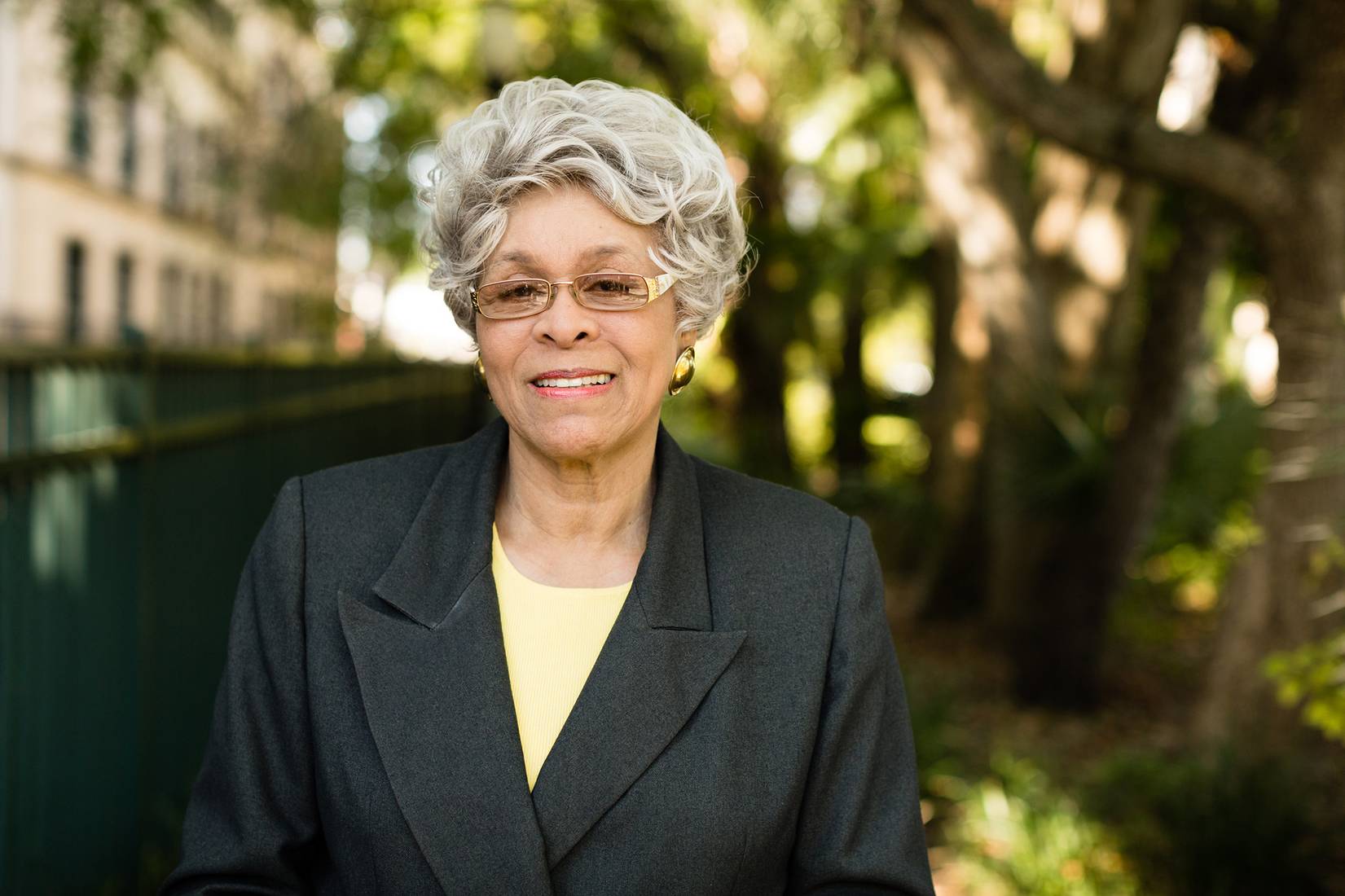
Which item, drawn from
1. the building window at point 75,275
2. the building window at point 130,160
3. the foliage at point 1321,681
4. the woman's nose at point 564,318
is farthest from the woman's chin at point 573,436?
the building window at point 130,160

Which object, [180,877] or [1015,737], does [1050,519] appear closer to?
[1015,737]

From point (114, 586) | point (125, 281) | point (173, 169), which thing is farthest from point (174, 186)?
point (114, 586)

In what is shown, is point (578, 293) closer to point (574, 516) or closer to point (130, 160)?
point (574, 516)

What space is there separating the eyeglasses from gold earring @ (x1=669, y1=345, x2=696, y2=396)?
22cm

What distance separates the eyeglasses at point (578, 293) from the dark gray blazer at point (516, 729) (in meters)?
0.36

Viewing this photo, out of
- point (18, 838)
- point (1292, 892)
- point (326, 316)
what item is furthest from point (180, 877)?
point (326, 316)

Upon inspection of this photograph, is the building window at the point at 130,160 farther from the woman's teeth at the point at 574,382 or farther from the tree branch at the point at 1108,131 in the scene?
the woman's teeth at the point at 574,382

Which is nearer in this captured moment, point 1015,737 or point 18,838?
point 18,838

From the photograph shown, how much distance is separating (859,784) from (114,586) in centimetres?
285

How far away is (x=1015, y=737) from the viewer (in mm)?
7500

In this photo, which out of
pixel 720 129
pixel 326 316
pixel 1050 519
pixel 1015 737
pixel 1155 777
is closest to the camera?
pixel 1155 777

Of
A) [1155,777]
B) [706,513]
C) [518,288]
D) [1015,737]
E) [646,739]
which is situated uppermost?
[518,288]

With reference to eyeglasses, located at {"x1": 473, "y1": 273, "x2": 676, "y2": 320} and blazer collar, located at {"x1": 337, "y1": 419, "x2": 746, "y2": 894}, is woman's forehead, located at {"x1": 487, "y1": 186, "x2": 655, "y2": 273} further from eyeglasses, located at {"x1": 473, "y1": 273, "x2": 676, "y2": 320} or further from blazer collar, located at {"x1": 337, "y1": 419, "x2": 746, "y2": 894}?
blazer collar, located at {"x1": 337, "y1": 419, "x2": 746, "y2": 894}

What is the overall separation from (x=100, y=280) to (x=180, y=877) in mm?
26624
